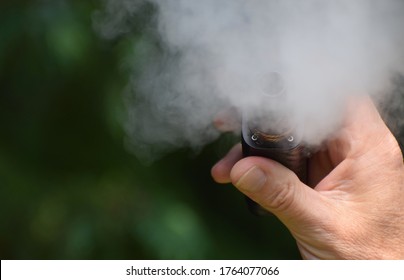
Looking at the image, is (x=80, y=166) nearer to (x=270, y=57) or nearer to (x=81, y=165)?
(x=81, y=165)

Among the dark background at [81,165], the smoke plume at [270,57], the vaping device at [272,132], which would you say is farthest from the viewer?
the dark background at [81,165]

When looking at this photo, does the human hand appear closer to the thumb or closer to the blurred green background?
the thumb

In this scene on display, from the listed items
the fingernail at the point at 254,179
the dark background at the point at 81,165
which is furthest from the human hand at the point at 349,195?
the dark background at the point at 81,165

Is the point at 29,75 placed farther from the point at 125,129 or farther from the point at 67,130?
the point at 125,129

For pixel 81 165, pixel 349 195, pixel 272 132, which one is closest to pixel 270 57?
pixel 272 132

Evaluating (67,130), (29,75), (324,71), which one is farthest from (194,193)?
(324,71)

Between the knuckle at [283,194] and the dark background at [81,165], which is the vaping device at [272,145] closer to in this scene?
the knuckle at [283,194]

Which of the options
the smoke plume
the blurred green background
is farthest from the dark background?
the smoke plume
